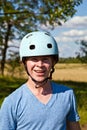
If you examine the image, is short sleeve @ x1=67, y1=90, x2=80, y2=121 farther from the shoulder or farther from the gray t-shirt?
the shoulder

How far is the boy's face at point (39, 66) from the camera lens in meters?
3.42

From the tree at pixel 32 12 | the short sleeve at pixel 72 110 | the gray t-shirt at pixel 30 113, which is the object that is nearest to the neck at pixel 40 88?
the gray t-shirt at pixel 30 113

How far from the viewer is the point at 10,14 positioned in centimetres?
1897

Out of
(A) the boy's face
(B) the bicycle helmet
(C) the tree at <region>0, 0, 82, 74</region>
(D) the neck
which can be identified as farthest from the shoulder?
(C) the tree at <region>0, 0, 82, 74</region>

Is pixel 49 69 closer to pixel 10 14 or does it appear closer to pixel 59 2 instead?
pixel 59 2

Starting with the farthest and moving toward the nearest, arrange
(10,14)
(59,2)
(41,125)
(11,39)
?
(11,39) → (10,14) → (59,2) → (41,125)

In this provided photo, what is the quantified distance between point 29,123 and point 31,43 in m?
0.67

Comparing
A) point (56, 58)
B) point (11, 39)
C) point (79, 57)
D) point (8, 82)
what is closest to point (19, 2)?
point (11, 39)

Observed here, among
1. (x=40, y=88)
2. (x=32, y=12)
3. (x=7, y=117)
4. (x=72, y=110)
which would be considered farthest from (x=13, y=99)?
(x=32, y=12)

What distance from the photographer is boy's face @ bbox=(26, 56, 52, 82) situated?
3.42m

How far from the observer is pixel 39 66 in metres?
3.40

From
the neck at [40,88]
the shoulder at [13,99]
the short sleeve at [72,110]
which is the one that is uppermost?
the neck at [40,88]

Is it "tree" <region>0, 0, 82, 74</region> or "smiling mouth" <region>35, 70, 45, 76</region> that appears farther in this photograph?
"tree" <region>0, 0, 82, 74</region>

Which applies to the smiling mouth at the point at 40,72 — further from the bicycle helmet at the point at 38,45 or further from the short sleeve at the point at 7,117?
the short sleeve at the point at 7,117
